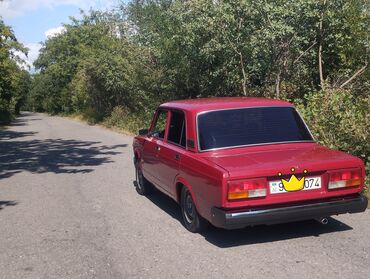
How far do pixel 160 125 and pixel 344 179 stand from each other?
3.13 m

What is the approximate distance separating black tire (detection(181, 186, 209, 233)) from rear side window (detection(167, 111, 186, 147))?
665 millimetres

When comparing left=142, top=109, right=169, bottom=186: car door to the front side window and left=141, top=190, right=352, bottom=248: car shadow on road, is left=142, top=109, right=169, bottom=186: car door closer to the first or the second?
the front side window

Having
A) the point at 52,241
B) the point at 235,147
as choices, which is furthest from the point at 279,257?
the point at 52,241

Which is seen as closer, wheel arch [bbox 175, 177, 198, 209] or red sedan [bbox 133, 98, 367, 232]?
red sedan [bbox 133, 98, 367, 232]

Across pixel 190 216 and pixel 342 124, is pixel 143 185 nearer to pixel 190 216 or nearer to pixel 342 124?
pixel 190 216

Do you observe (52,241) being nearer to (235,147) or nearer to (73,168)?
(235,147)

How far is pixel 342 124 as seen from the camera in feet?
27.4

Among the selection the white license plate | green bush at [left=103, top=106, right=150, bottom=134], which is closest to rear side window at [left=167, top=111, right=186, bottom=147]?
the white license plate

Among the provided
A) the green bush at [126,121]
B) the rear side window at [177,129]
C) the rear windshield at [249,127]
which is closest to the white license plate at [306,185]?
the rear windshield at [249,127]

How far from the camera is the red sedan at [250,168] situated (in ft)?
16.4

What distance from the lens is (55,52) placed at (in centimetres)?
5850

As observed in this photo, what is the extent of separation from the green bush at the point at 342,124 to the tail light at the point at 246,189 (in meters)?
3.18

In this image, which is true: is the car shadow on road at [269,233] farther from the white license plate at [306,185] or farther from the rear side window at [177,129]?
the rear side window at [177,129]

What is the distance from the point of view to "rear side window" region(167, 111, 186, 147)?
626 cm
